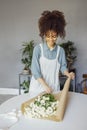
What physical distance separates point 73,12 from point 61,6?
0.25m

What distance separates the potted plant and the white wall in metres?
0.12

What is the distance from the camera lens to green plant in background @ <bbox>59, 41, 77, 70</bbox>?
13.7ft

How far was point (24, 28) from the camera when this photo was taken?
4605 mm

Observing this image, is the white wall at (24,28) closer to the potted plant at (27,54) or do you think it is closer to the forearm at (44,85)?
the potted plant at (27,54)

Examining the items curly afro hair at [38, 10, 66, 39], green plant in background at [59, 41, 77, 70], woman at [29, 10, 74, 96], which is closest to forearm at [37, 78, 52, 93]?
woman at [29, 10, 74, 96]

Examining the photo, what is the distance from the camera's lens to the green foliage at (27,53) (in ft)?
14.1

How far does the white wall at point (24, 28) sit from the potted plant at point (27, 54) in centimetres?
12

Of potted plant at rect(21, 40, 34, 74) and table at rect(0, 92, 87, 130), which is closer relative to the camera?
table at rect(0, 92, 87, 130)

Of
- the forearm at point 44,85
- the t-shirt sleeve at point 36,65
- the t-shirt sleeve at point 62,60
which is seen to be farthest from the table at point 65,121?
the t-shirt sleeve at point 62,60

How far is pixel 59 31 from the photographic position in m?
2.02

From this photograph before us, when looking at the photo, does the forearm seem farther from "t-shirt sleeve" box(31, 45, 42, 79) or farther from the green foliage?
the green foliage

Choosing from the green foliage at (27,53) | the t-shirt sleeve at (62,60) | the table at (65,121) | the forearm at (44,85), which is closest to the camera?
the table at (65,121)

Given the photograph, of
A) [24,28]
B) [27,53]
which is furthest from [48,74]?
[24,28]

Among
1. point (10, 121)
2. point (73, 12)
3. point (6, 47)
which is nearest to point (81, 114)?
point (10, 121)
